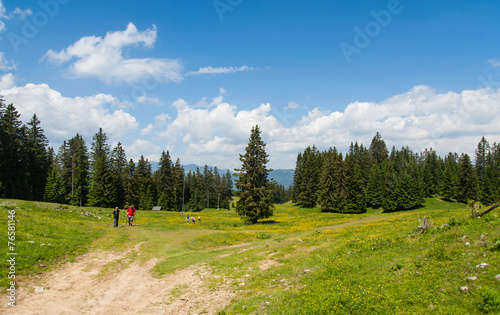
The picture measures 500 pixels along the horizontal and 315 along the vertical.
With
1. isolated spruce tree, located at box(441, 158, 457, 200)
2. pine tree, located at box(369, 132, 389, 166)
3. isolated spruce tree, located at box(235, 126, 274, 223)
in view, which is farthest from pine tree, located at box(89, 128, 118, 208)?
pine tree, located at box(369, 132, 389, 166)

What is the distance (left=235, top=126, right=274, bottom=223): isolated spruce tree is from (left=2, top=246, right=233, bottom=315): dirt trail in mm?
25206

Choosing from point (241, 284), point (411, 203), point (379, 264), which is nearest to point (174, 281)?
point (241, 284)

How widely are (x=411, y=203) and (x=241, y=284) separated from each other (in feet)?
285

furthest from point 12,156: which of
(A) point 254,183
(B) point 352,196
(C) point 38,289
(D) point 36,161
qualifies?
(B) point 352,196

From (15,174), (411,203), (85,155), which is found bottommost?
(411,203)

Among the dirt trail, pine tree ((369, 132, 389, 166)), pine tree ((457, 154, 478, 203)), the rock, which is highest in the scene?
pine tree ((369, 132, 389, 166))

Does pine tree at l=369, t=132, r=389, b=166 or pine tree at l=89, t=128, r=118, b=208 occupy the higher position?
pine tree at l=369, t=132, r=389, b=166

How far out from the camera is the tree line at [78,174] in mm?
59062

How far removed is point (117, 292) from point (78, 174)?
231 feet

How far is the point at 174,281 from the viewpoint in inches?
583

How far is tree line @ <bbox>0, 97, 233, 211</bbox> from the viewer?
59.1m

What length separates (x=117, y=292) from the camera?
1328 centimetres

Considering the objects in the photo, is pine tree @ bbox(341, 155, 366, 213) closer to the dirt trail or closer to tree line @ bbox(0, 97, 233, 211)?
tree line @ bbox(0, 97, 233, 211)

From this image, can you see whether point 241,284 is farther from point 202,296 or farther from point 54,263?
point 54,263
